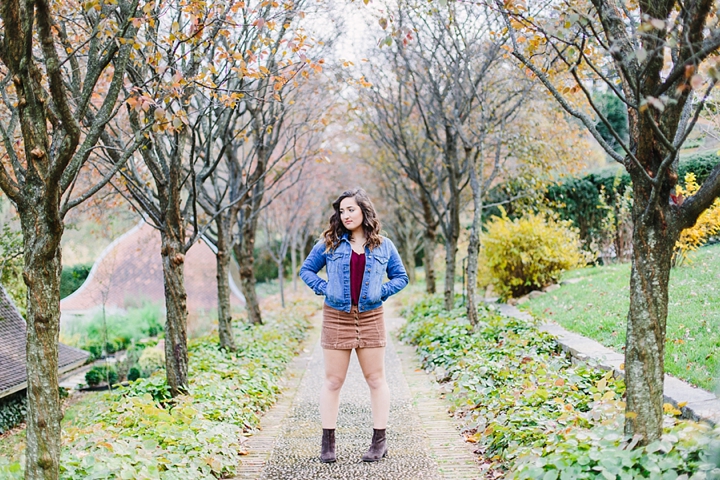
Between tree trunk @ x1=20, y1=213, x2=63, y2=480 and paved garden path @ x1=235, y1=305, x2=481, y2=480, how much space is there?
135cm

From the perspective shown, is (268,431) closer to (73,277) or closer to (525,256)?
(525,256)

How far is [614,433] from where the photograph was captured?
3227 millimetres

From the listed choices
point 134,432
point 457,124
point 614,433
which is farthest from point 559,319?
point 134,432

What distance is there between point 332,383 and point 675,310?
4044 mm

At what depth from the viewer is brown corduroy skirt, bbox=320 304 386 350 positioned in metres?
4.15

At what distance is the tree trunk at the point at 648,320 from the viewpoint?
3018mm

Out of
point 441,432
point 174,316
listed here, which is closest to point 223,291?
point 174,316

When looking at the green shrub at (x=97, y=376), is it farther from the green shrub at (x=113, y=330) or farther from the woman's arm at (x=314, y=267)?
the woman's arm at (x=314, y=267)

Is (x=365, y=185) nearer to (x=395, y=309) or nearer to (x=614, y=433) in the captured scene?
(x=395, y=309)

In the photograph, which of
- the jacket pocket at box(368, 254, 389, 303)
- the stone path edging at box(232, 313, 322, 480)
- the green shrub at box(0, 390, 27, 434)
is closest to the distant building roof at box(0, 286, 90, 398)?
the green shrub at box(0, 390, 27, 434)

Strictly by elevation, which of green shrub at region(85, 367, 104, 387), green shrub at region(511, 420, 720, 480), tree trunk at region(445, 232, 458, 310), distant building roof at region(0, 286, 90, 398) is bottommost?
green shrub at region(85, 367, 104, 387)

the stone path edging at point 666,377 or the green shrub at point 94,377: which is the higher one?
the stone path edging at point 666,377

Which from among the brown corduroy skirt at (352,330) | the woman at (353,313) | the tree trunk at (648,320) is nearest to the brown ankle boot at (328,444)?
the woman at (353,313)

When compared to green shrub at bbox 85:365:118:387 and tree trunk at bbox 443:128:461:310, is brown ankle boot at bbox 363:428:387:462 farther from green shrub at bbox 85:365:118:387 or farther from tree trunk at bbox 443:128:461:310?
green shrub at bbox 85:365:118:387
